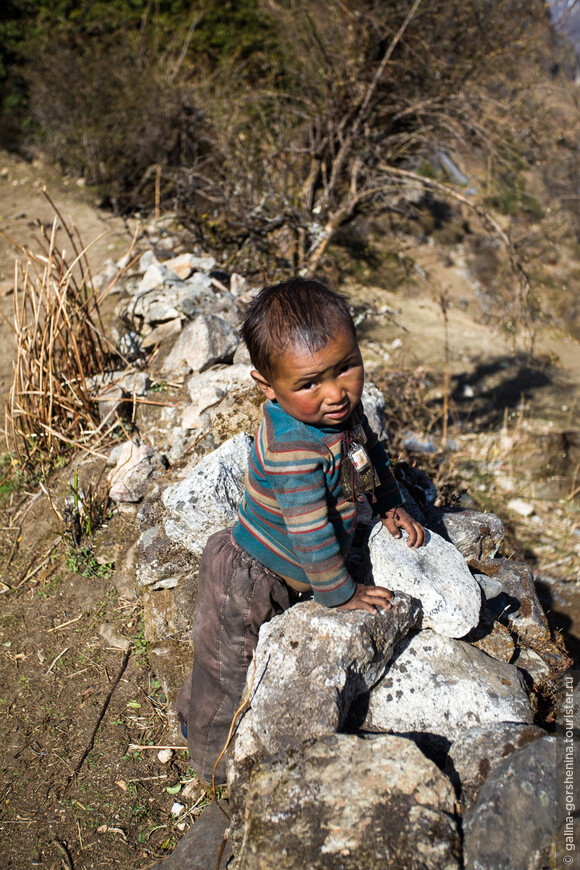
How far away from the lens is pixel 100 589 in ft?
8.84

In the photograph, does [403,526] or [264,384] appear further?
[403,526]

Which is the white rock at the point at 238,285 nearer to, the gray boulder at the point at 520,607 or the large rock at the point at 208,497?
the large rock at the point at 208,497

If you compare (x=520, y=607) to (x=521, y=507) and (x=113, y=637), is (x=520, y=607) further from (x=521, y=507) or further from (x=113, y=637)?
(x=521, y=507)

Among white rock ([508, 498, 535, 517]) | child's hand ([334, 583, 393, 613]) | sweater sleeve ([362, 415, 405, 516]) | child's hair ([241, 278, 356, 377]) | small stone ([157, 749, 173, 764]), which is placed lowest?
white rock ([508, 498, 535, 517])

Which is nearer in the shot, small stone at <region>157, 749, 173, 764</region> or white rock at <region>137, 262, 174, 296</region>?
small stone at <region>157, 749, 173, 764</region>

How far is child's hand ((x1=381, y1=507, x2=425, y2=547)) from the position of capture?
1872mm

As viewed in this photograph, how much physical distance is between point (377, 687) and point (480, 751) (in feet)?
1.13

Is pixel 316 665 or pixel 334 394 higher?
pixel 334 394

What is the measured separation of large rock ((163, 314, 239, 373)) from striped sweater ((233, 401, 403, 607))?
1.59 meters

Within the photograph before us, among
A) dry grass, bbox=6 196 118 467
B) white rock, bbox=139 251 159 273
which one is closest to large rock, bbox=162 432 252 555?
dry grass, bbox=6 196 118 467

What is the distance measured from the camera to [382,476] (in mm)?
1869

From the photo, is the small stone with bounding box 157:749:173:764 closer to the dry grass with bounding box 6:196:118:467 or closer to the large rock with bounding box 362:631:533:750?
the large rock with bounding box 362:631:533:750

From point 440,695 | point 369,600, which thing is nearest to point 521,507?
point 440,695

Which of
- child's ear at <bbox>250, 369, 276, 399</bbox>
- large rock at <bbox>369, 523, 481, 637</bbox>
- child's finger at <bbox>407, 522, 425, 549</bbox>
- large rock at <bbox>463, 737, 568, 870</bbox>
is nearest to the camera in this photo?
large rock at <bbox>463, 737, 568, 870</bbox>
